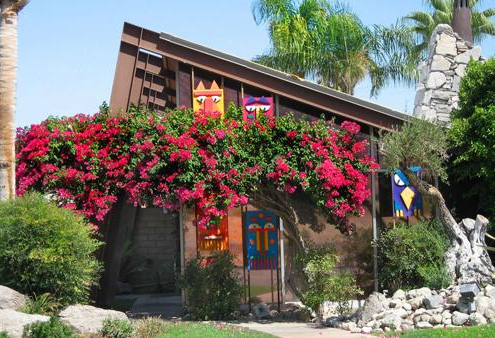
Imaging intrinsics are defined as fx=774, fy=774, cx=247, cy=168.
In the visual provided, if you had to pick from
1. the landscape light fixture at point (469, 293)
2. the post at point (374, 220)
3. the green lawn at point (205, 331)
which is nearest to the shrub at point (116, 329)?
the green lawn at point (205, 331)

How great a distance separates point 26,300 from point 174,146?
11.1ft

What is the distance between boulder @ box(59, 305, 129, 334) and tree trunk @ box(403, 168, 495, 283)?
18.4 feet

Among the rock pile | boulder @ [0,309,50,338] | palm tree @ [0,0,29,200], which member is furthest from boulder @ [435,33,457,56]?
boulder @ [0,309,50,338]

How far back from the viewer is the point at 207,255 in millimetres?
14812

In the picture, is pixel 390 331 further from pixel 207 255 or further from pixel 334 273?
pixel 207 255

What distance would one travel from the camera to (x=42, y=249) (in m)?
11.5

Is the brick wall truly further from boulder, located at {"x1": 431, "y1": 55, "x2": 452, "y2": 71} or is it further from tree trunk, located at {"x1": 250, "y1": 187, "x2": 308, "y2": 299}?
boulder, located at {"x1": 431, "y1": 55, "x2": 452, "y2": 71}

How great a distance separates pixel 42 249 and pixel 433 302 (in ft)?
19.8

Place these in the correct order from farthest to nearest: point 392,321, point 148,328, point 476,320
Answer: point 392,321, point 476,320, point 148,328

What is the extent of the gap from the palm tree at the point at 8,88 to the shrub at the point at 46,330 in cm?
411

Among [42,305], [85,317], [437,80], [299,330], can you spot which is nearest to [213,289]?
[299,330]

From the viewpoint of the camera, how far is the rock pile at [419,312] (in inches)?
458

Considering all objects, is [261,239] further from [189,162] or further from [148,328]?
[148,328]

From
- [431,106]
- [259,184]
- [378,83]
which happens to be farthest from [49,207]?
[378,83]
